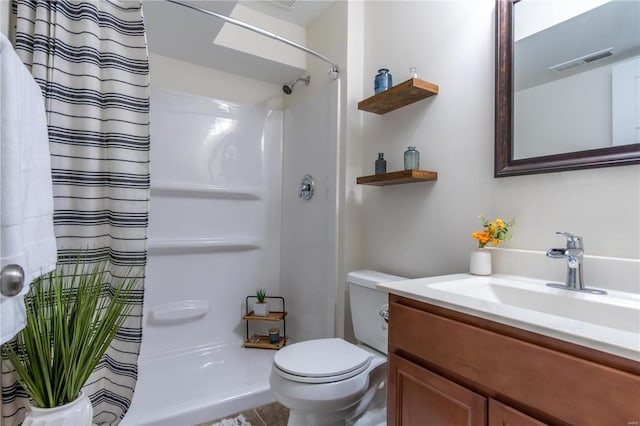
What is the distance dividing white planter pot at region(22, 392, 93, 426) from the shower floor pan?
1.75ft

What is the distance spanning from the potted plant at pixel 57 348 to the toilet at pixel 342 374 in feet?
2.09

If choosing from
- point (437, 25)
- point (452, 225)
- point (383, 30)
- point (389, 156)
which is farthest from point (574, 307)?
point (383, 30)

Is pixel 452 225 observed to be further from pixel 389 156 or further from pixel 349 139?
pixel 349 139

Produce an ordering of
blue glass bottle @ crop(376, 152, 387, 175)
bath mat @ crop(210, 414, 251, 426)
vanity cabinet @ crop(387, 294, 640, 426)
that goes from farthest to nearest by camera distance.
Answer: blue glass bottle @ crop(376, 152, 387, 175) < bath mat @ crop(210, 414, 251, 426) < vanity cabinet @ crop(387, 294, 640, 426)

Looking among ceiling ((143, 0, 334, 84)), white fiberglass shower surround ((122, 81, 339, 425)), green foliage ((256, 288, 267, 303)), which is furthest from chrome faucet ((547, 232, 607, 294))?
green foliage ((256, 288, 267, 303))

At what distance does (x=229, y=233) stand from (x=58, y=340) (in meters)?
1.50

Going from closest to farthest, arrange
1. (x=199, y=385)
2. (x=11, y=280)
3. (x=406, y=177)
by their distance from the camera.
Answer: (x=11, y=280) < (x=406, y=177) < (x=199, y=385)

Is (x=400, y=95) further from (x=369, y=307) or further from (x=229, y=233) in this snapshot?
(x=229, y=233)

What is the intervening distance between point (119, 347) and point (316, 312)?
45.2 inches

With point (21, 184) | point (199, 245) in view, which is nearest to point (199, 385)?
point (199, 245)

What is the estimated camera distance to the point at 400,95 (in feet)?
5.02

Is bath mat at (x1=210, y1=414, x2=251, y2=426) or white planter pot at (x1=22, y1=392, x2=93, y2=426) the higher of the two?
white planter pot at (x1=22, y1=392, x2=93, y2=426)

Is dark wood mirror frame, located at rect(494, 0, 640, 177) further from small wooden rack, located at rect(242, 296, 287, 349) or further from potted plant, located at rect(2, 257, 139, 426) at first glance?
small wooden rack, located at rect(242, 296, 287, 349)

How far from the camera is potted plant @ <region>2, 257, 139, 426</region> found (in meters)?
0.92
